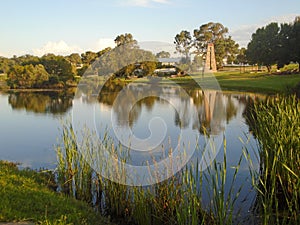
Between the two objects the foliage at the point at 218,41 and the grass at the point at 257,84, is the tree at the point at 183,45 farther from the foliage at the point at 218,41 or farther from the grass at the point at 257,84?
the foliage at the point at 218,41

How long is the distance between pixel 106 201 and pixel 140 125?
7195 mm

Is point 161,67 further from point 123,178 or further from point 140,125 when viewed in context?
point 140,125

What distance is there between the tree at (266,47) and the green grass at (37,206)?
35.2 metres

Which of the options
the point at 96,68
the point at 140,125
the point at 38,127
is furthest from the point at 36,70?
the point at 96,68

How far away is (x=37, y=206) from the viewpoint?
4520mm

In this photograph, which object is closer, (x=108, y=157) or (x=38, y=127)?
(x=108, y=157)

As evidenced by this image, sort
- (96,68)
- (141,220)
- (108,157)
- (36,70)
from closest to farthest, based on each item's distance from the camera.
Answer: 1. (141,220)
2. (108,157)
3. (96,68)
4. (36,70)

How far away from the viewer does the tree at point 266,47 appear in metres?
37.8

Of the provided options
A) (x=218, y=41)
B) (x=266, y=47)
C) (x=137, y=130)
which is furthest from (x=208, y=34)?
(x=137, y=130)

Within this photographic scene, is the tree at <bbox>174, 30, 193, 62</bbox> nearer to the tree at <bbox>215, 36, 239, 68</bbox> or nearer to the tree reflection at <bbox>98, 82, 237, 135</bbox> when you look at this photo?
the tree reflection at <bbox>98, 82, 237, 135</bbox>

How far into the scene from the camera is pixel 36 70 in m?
42.8

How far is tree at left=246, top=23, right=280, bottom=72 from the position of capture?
3775 centimetres

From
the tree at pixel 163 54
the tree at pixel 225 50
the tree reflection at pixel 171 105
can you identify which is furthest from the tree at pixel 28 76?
the tree at pixel 163 54

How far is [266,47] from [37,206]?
128 feet
